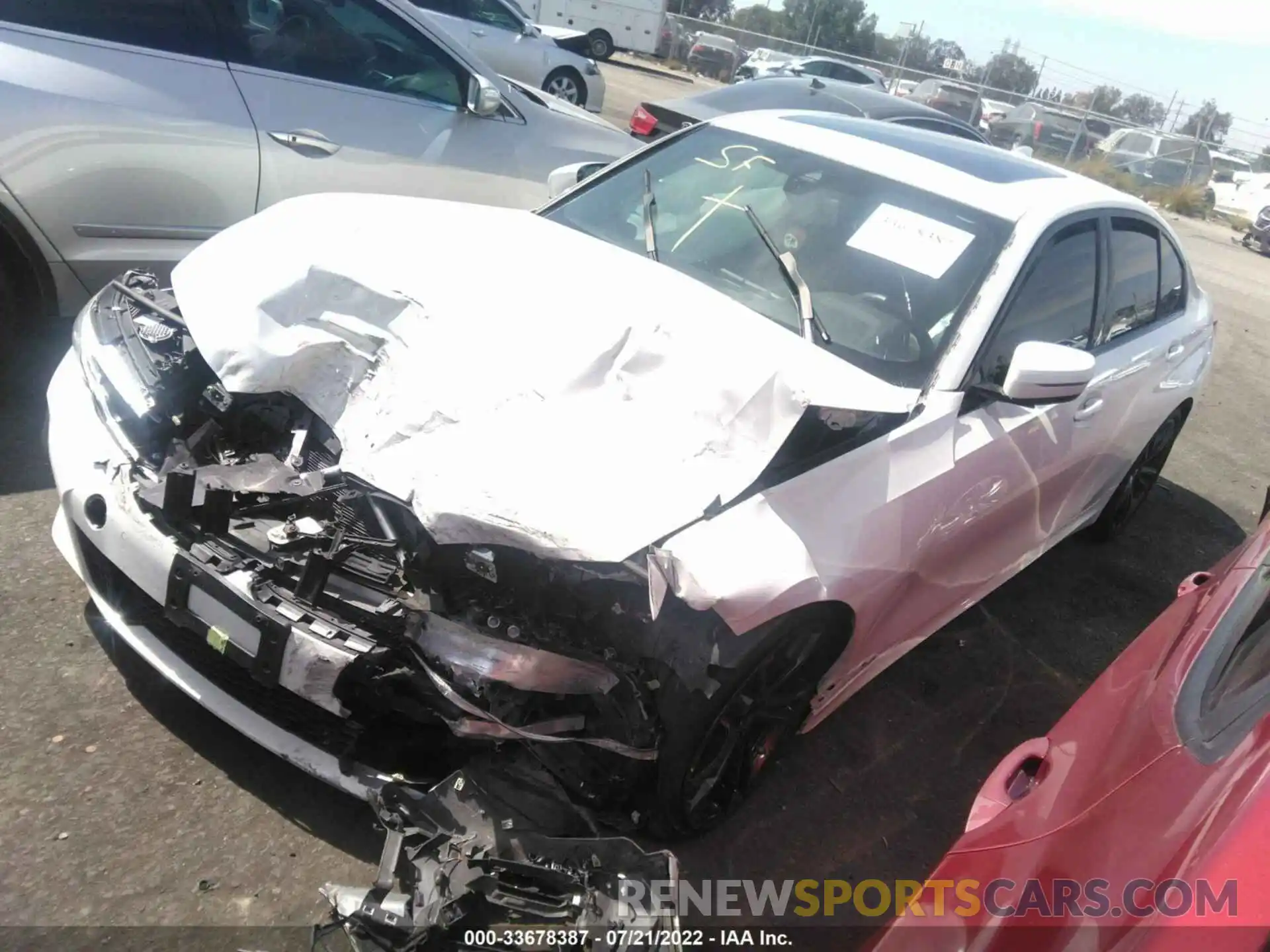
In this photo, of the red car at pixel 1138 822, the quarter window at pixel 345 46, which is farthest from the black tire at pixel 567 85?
the red car at pixel 1138 822

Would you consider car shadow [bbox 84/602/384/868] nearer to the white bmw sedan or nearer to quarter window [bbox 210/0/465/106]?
the white bmw sedan

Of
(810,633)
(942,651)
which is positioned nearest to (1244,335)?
(942,651)

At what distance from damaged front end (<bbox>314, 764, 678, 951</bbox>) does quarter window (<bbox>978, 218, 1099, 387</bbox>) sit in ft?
5.92

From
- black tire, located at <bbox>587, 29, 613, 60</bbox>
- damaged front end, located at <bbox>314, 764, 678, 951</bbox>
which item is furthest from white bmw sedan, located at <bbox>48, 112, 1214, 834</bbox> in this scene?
black tire, located at <bbox>587, 29, 613, 60</bbox>

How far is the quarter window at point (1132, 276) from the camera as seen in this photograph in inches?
145

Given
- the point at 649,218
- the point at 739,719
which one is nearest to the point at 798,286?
the point at 649,218

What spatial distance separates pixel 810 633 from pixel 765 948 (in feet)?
2.69

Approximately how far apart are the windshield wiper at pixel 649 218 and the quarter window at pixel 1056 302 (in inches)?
45.5

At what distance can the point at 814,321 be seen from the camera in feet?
9.57

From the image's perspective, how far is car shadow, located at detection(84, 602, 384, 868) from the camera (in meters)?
2.43

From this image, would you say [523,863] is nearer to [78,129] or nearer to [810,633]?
Answer: [810,633]

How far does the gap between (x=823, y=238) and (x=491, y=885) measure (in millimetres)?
2215

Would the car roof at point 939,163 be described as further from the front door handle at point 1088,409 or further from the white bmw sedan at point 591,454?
the front door handle at point 1088,409

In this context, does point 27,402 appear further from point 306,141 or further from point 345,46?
point 345,46
